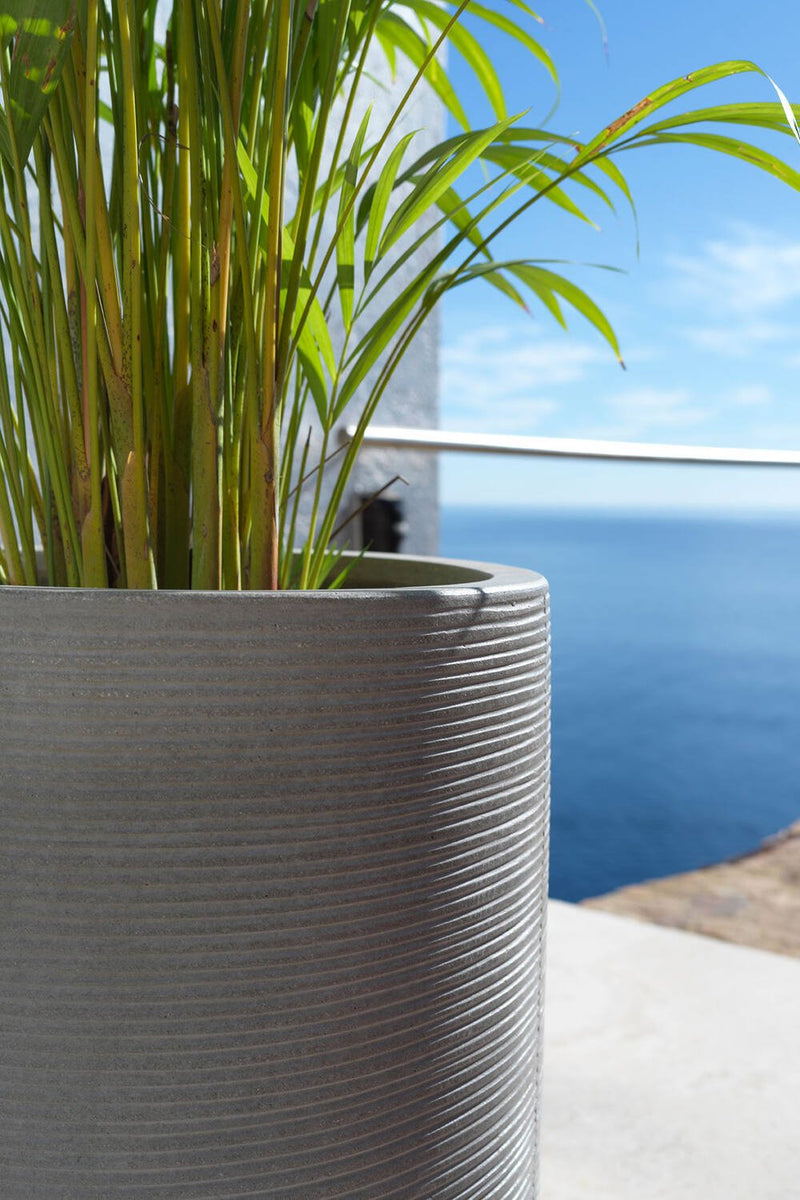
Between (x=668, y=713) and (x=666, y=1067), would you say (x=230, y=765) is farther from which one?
(x=668, y=713)

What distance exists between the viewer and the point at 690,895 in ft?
7.38

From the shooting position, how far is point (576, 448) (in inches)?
59.7

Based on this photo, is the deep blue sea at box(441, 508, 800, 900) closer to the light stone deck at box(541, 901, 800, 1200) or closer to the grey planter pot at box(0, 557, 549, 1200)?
the light stone deck at box(541, 901, 800, 1200)

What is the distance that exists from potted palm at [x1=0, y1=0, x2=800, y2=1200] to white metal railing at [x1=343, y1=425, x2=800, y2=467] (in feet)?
2.78

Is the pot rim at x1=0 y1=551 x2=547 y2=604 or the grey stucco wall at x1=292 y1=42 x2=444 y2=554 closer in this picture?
the pot rim at x1=0 y1=551 x2=547 y2=604

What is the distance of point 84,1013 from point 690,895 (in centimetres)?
199

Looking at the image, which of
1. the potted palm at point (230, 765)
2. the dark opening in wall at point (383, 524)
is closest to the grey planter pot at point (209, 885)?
the potted palm at point (230, 765)

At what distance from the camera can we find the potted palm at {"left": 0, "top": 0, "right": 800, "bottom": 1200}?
18.5 inches

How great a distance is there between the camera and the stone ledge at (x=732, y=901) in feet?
6.30

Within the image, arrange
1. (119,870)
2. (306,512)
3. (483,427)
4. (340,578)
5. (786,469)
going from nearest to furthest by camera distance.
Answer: (119,870), (340,578), (786,469), (306,512), (483,427)

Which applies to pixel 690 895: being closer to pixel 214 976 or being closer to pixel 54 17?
pixel 214 976

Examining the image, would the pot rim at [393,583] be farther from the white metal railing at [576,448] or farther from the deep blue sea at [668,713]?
the deep blue sea at [668,713]

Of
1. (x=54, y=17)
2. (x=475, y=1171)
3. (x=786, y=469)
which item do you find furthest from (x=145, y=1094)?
(x=786, y=469)

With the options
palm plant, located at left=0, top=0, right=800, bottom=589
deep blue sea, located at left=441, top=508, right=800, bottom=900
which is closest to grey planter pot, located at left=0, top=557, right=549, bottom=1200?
palm plant, located at left=0, top=0, right=800, bottom=589
